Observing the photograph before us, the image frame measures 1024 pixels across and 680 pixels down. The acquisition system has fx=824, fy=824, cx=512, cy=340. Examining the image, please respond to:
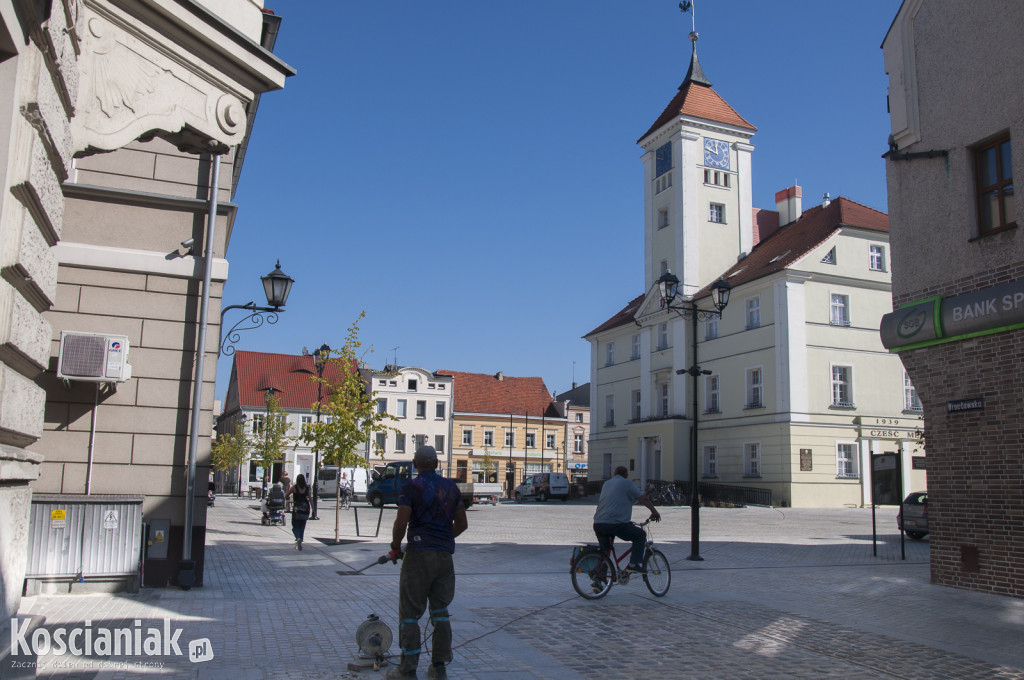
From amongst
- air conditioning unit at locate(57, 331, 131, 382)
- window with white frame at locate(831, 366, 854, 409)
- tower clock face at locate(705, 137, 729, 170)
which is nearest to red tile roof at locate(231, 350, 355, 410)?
tower clock face at locate(705, 137, 729, 170)

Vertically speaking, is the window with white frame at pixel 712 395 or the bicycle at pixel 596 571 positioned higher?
the window with white frame at pixel 712 395

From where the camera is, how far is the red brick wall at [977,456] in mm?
11344

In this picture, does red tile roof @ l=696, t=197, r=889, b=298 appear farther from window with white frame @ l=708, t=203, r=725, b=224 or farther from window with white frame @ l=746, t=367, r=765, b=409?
window with white frame @ l=746, t=367, r=765, b=409

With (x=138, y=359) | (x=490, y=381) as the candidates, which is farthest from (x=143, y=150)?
(x=490, y=381)

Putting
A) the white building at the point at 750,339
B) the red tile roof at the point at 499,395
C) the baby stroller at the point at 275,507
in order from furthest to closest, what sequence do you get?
the red tile roof at the point at 499,395
the white building at the point at 750,339
the baby stroller at the point at 275,507

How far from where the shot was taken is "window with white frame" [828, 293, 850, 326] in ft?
132

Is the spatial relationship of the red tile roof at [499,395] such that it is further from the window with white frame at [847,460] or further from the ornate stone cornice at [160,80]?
the ornate stone cornice at [160,80]

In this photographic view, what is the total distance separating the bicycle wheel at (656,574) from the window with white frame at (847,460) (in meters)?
31.1

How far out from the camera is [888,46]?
1445cm

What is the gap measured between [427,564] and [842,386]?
37.4 metres

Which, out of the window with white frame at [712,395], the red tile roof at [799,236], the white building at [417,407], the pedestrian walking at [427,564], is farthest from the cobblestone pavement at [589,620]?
the white building at [417,407]

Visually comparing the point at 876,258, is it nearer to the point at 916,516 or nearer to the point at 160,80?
the point at 916,516

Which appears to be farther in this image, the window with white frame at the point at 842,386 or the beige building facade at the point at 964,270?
the window with white frame at the point at 842,386

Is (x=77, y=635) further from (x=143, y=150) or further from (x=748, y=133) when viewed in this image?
(x=748, y=133)
